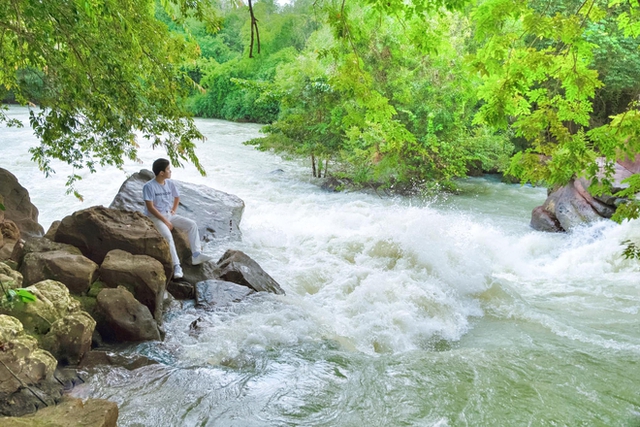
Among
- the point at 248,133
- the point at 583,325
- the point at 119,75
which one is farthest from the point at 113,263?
the point at 248,133

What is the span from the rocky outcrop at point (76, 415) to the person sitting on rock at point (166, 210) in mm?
2908

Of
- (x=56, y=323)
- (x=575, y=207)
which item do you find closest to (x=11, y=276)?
(x=56, y=323)

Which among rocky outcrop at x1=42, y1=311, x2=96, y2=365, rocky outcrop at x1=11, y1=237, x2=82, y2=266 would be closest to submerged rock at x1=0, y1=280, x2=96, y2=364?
rocky outcrop at x1=42, y1=311, x2=96, y2=365

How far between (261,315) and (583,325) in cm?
392

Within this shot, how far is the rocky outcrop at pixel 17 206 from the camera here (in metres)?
6.59

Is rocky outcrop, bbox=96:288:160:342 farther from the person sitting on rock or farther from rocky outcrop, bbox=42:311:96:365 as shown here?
the person sitting on rock

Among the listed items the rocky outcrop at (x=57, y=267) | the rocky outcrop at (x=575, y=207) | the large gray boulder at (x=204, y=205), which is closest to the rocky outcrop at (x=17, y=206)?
the large gray boulder at (x=204, y=205)

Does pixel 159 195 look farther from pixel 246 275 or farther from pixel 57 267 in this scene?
pixel 57 267

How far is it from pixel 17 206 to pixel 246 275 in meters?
3.30

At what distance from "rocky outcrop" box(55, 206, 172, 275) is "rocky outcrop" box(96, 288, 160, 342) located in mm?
976

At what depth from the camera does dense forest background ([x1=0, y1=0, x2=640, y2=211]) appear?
4.04 meters

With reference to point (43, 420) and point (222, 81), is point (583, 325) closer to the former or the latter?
point (43, 420)

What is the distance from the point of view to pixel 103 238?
217 inches

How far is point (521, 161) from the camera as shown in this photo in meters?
4.39
